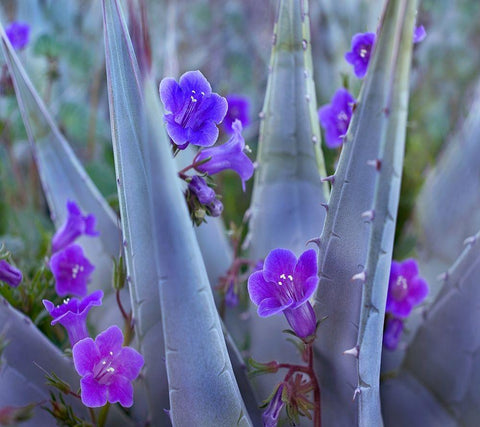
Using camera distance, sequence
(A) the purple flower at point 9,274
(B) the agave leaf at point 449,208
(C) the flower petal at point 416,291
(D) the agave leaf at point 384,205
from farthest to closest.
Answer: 1. (B) the agave leaf at point 449,208
2. (C) the flower petal at point 416,291
3. (A) the purple flower at point 9,274
4. (D) the agave leaf at point 384,205

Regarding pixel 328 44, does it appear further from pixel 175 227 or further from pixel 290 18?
pixel 175 227

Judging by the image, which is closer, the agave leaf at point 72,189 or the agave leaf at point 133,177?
the agave leaf at point 133,177

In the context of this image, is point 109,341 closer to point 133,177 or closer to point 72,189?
point 133,177

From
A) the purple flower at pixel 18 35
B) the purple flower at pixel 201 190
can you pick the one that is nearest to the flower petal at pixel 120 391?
the purple flower at pixel 201 190

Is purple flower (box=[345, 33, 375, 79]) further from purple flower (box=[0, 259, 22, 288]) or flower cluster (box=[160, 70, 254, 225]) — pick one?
purple flower (box=[0, 259, 22, 288])

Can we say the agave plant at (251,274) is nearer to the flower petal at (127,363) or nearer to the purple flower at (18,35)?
the flower petal at (127,363)

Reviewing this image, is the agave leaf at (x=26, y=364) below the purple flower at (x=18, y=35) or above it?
below

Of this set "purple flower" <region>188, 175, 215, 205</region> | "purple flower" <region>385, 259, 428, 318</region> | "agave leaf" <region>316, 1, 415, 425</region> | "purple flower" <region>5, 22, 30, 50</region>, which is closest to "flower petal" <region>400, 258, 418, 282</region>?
"purple flower" <region>385, 259, 428, 318</region>
